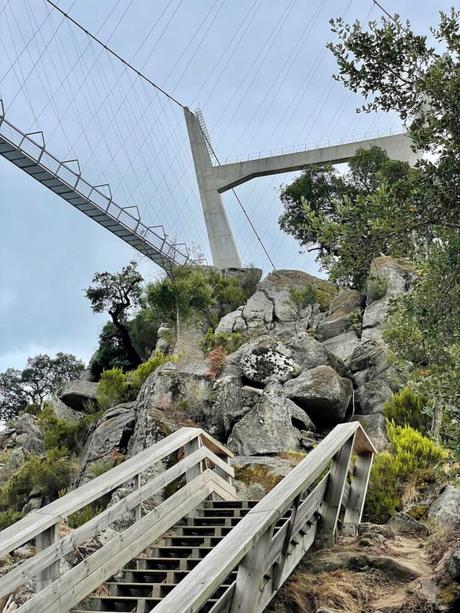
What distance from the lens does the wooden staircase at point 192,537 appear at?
462 centimetres

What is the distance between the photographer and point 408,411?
12.0 m

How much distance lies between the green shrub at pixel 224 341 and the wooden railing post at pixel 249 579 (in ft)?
A: 41.2

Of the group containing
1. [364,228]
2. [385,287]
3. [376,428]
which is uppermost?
[385,287]

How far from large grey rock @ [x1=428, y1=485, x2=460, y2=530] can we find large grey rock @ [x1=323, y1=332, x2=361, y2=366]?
803 cm

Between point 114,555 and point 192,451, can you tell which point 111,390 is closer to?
point 192,451

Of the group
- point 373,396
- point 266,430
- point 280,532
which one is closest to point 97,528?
point 280,532

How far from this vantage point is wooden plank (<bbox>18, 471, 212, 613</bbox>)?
5.08 meters

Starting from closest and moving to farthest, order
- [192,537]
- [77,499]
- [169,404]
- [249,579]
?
[249,579] → [77,499] → [192,537] → [169,404]

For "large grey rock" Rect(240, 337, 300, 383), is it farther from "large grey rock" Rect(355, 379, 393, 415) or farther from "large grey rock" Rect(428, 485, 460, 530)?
"large grey rock" Rect(428, 485, 460, 530)

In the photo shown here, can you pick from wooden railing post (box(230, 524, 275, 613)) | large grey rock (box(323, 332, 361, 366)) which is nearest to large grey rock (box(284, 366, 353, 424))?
large grey rock (box(323, 332, 361, 366))

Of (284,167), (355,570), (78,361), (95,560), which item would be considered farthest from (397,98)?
(78,361)

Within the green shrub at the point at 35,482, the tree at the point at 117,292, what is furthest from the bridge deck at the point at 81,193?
the green shrub at the point at 35,482

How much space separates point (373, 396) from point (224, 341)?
20.0ft

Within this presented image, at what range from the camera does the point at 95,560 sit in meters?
5.69
